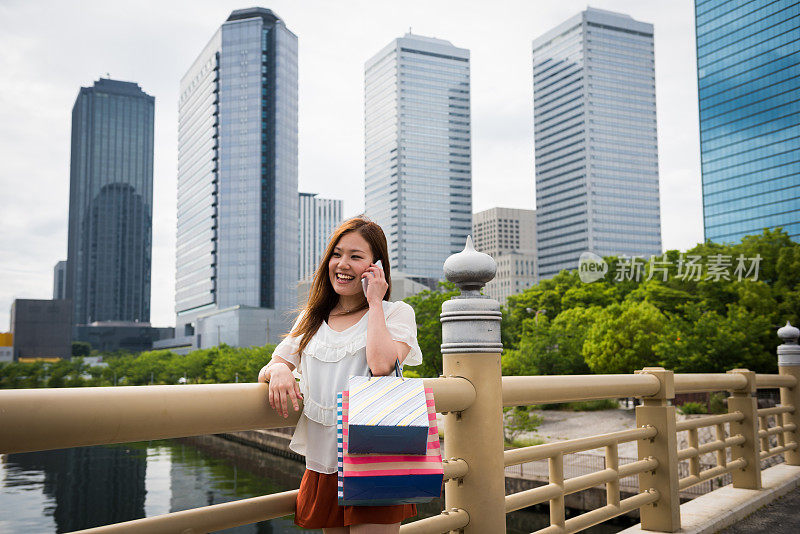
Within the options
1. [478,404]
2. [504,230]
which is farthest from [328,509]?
[504,230]

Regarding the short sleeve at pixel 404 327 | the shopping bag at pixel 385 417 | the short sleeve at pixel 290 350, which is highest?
the short sleeve at pixel 404 327

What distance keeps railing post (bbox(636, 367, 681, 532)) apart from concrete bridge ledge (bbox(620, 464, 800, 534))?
12 centimetres

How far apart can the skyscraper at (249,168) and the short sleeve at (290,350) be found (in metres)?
98.3

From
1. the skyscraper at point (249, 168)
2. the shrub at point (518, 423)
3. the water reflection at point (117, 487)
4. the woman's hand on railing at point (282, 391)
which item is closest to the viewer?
the woman's hand on railing at point (282, 391)

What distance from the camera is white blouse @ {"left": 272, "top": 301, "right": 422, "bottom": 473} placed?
2010mm

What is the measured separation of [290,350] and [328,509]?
516mm

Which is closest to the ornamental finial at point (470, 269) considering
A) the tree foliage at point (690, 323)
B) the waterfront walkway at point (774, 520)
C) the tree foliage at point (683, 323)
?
the waterfront walkway at point (774, 520)

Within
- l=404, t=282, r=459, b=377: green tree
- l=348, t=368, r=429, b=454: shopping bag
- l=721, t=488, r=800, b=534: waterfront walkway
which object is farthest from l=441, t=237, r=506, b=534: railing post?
l=404, t=282, r=459, b=377: green tree

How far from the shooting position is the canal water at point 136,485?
2912 centimetres

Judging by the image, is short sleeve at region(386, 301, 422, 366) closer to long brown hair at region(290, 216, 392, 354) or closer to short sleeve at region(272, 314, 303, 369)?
long brown hair at region(290, 216, 392, 354)

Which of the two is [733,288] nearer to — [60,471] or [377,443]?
[377,443]

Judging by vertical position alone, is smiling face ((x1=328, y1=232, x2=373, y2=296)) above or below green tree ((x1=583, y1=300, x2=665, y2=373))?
above

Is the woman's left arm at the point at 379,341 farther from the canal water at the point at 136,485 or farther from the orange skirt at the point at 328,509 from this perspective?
the canal water at the point at 136,485

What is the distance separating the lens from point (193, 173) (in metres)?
119
